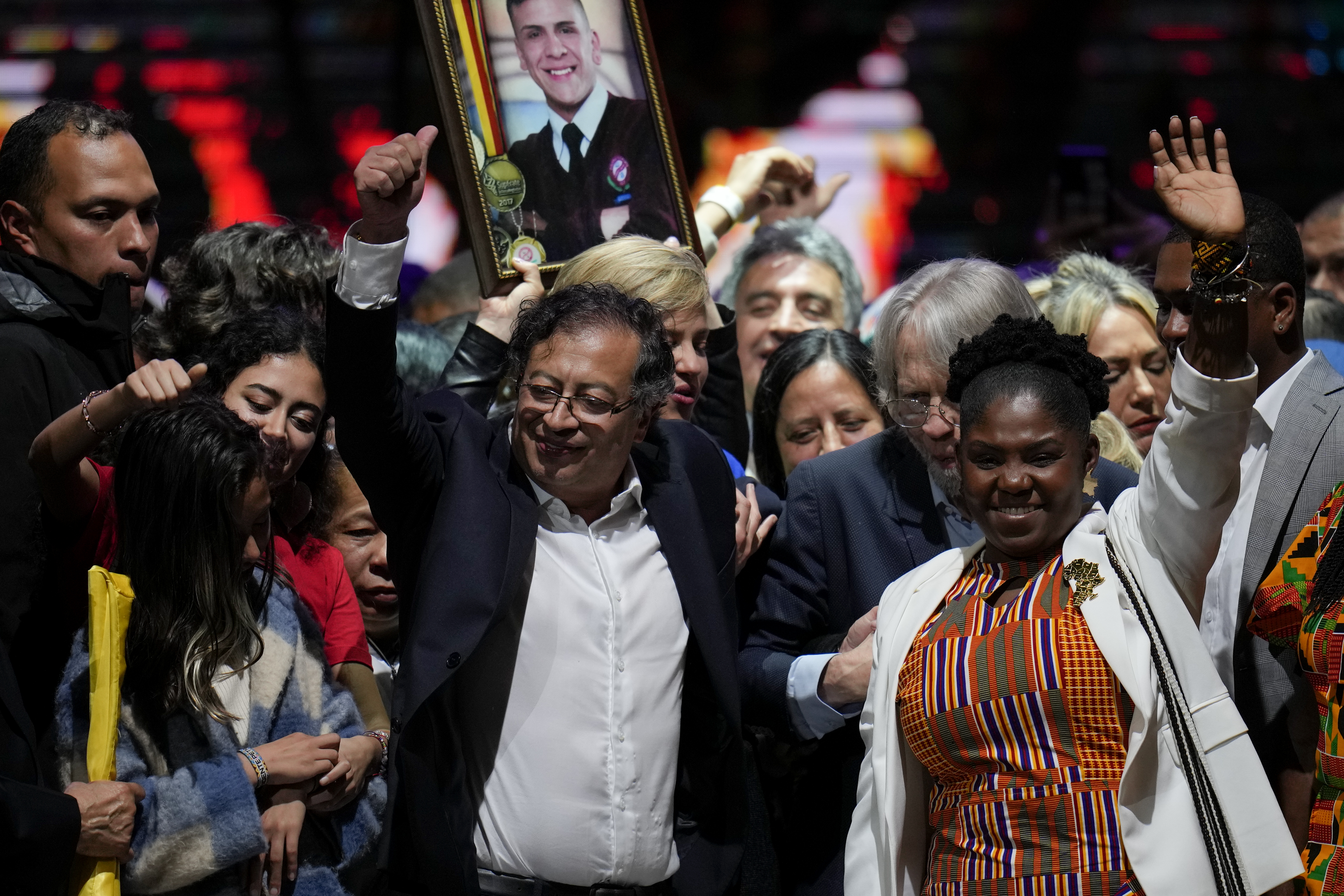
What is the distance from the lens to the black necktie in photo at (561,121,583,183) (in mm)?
3822

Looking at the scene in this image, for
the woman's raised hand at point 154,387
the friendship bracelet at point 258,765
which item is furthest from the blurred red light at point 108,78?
the friendship bracelet at point 258,765

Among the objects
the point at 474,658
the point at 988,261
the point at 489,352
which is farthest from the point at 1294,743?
the point at 489,352

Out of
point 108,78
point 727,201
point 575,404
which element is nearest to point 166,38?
point 108,78

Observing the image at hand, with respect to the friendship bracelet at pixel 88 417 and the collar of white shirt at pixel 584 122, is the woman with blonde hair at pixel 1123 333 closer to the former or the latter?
the collar of white shirt at pixel 584 122

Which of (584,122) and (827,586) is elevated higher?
(584,122)

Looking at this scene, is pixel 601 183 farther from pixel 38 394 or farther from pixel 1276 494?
pixel 1276 494

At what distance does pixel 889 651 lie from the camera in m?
2.75

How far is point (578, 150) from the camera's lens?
383 centimetres

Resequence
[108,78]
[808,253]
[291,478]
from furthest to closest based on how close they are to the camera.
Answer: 1. [108,78]
2. [808,253]
3. [291,478]

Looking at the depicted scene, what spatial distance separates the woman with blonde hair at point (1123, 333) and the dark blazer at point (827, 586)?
1.08 meters

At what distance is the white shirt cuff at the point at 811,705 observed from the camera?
3021mm

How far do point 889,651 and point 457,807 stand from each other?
0.85 m

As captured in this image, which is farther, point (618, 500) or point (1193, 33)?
point (1193, 33)

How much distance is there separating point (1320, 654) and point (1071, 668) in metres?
0.44
